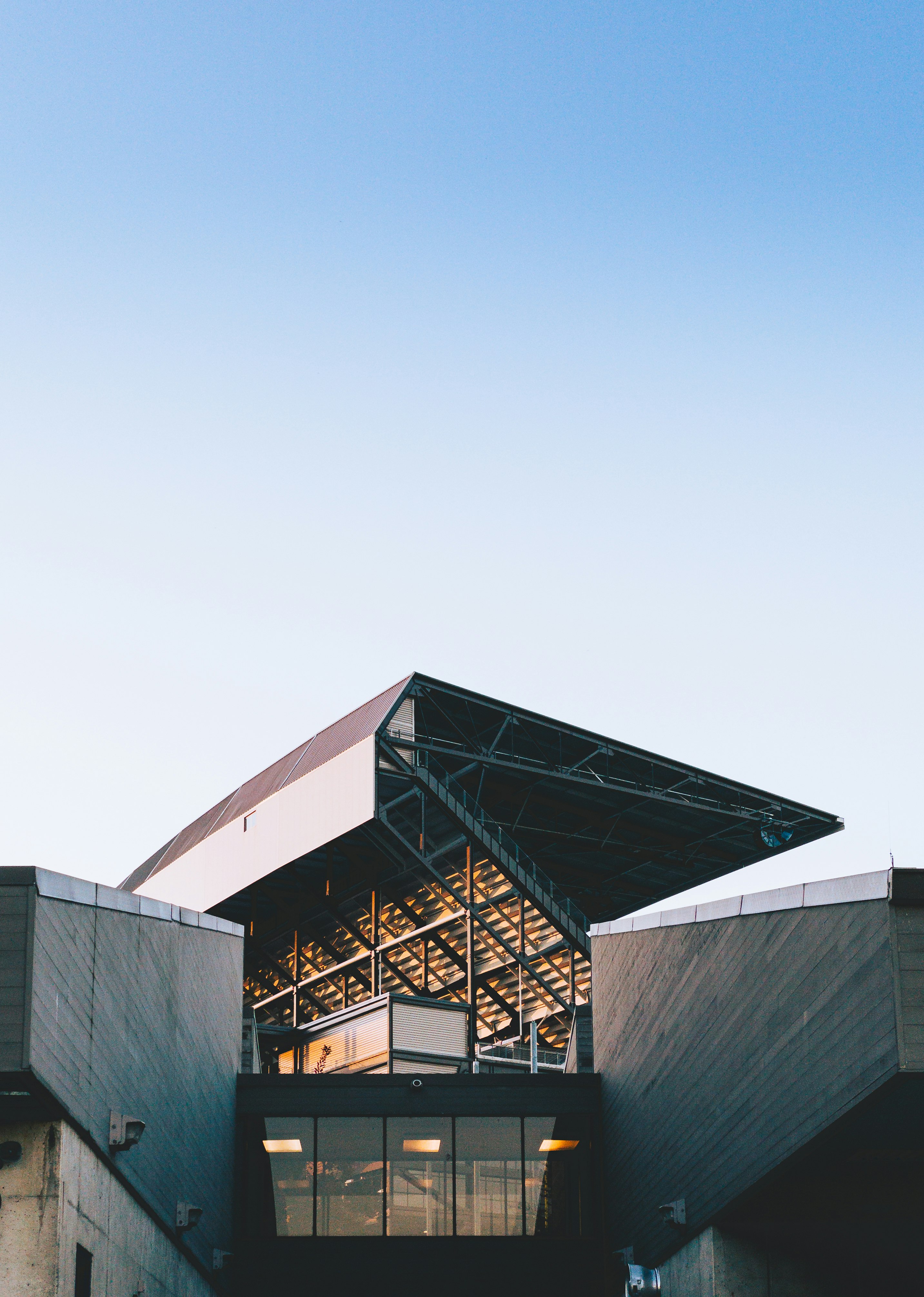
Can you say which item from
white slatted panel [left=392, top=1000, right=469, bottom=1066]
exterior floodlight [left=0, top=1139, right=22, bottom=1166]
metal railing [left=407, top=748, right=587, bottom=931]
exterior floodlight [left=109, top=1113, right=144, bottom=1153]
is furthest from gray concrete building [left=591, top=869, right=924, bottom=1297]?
metal railing [left=407, top=748, right=587, bottom=931]

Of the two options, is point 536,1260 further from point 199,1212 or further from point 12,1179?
point 12,1179

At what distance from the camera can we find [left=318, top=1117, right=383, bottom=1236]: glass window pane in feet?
90.3

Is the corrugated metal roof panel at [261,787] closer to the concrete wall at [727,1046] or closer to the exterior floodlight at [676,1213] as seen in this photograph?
the concrete wall at [727,1046]

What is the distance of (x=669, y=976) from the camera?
79.1 ft

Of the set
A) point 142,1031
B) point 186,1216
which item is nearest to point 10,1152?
point 142,1031

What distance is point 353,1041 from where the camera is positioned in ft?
132

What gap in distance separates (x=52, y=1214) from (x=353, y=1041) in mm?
23815

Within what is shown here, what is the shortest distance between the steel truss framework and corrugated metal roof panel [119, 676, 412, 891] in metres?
0.73

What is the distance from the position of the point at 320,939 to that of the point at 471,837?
11.6 meters

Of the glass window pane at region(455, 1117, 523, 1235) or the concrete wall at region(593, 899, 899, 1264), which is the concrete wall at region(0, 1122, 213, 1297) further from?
the glass window pane at region(455, 1117, 523, 1235)

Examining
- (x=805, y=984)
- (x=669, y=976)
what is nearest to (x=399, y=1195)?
(x=669, y=976)

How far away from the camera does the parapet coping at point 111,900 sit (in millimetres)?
16875

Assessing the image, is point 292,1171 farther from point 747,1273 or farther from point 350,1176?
point 747,1273

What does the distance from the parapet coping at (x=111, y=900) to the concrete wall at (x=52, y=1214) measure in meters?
2.71
